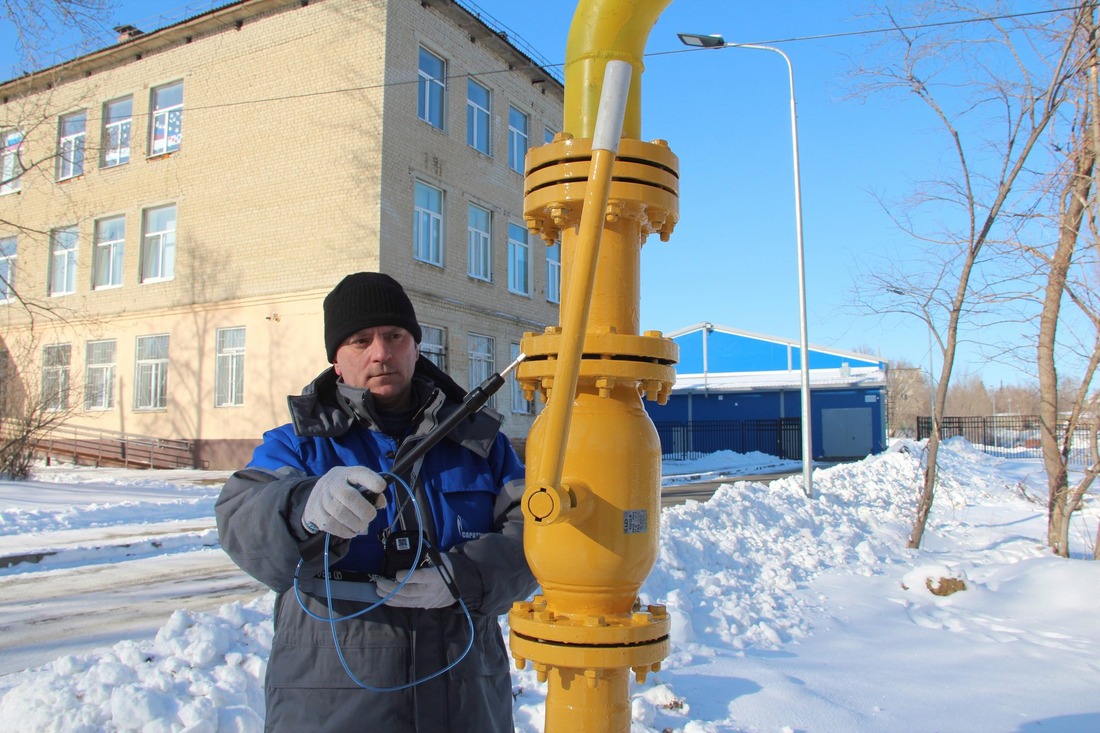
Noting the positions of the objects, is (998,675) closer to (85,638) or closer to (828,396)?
(85,638)

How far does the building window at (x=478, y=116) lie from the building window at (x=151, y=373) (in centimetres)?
918

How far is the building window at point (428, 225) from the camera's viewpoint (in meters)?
19.4

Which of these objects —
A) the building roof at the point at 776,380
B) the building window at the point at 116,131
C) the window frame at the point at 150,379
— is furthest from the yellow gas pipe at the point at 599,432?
the building roof at the point at 776,380

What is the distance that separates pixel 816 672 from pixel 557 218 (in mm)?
4246

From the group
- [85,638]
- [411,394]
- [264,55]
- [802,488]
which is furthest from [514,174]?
[411,394]

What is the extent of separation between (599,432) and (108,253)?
24.4 m

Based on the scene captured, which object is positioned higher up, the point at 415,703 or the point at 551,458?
the point at 551,458

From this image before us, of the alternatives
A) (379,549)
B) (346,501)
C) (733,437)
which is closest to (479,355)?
(733,437)

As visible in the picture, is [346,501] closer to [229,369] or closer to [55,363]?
[229,369]

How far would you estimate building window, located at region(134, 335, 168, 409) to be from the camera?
20938mm

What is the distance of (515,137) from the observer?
2345cm

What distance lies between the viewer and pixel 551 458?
1.29 m

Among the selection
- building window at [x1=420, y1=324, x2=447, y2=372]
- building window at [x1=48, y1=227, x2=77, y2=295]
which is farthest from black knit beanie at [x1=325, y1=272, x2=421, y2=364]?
building window at [x1=48, y1=227, x2=77, y2=295]

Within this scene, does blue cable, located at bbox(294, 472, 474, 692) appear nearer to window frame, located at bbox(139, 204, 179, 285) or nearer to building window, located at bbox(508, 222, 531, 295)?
window frame, located at bbox(139, 204, 179, 285)
